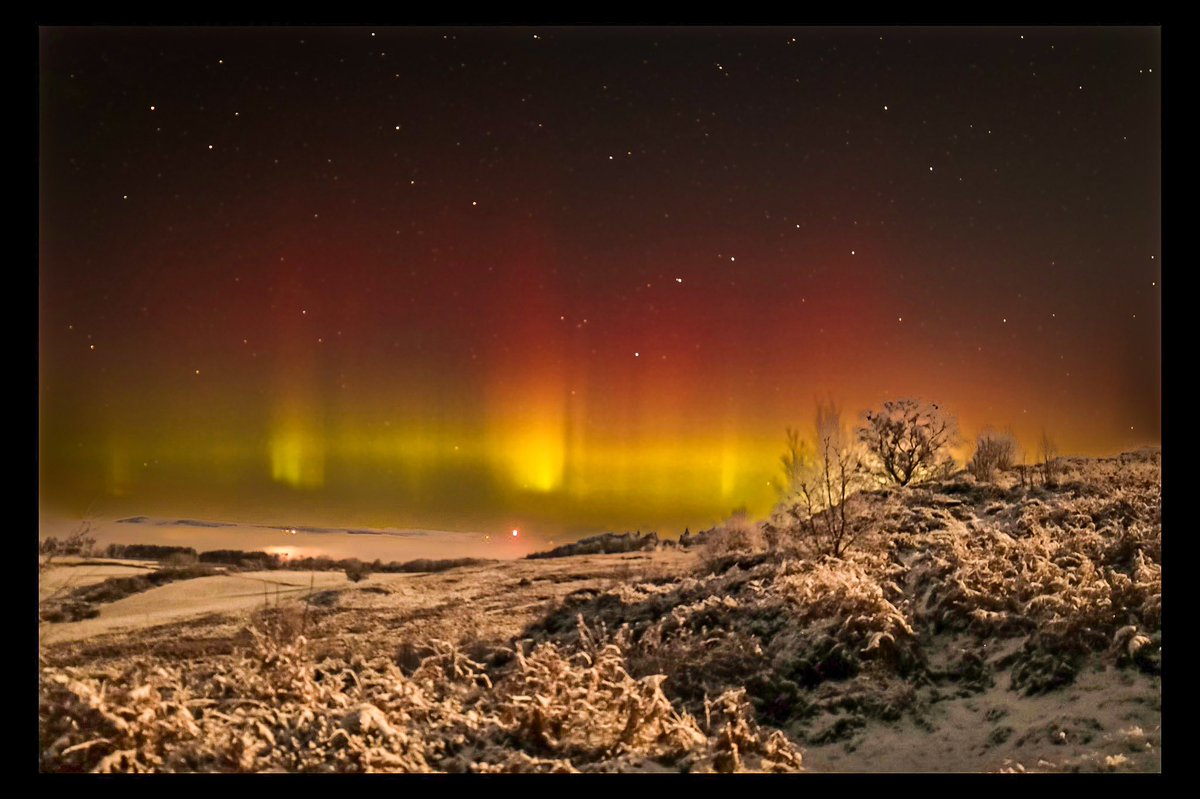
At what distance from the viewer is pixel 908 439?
8180 millimetres

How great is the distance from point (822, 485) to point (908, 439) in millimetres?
807

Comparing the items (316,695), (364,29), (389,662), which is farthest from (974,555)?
(364,29)

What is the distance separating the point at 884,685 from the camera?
7.35m

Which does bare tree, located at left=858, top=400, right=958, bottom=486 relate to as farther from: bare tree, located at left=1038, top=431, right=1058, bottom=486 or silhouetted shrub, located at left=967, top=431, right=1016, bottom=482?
bare tree, located at left=1038, top=431, right=1058, bottom=486

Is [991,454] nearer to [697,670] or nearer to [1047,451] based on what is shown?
[1047,451]

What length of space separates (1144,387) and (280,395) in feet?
22.2

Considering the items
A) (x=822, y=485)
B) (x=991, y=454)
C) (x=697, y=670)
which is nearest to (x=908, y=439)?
(x=991, y=454)

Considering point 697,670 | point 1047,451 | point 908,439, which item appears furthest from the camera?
point 908,439

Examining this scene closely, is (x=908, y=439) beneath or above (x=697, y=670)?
above

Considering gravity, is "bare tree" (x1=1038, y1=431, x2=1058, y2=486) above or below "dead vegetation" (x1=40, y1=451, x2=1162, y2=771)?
above

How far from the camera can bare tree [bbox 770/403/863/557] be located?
7945mm

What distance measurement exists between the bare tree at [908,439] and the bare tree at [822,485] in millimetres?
206

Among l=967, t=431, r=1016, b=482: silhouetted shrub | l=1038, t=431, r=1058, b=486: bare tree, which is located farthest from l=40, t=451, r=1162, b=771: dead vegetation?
l=967, t=431, r=1016, b=482: silhouetted shrub

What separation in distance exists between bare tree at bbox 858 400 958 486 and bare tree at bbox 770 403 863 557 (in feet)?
0.68
